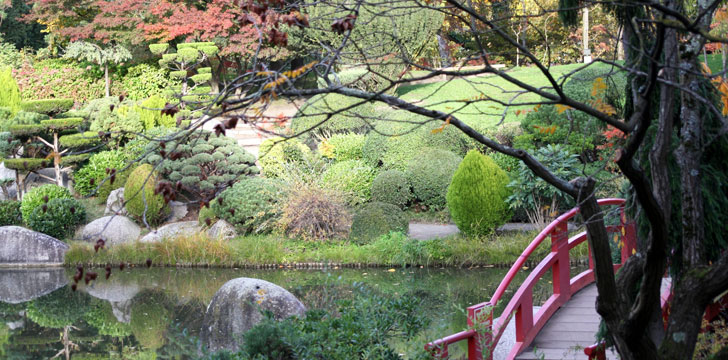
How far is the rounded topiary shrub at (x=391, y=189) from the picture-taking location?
12492mm

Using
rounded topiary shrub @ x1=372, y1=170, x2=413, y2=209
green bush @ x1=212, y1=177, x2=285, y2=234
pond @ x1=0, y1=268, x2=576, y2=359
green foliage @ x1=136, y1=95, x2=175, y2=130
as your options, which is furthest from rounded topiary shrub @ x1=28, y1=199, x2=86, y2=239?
rounded topiary shrub @ x1=372, y1=170, x2=413, y2=209

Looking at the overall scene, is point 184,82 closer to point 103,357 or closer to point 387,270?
point 387,270

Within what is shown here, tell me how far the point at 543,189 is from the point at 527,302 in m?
6.01

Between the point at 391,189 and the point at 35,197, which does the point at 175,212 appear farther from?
the point at 391,189

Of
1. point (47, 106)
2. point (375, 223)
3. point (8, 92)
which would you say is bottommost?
point (375, 223)

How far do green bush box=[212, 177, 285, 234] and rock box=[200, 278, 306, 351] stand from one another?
4.27 m

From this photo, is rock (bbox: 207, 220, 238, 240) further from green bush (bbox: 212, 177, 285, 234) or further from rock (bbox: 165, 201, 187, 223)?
rock (bbox: 165, 201, 187, 223)

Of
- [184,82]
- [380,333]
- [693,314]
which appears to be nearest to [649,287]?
[693,314]

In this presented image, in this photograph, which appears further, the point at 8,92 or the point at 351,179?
the point at 8,92

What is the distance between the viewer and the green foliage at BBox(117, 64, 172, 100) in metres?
19.9

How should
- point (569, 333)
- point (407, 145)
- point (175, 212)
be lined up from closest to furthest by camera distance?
1. point (569, 333)
2. point (175, 212)
3. point (407, 145)

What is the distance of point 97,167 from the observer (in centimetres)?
1438

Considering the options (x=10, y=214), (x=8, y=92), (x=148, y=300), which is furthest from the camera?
(x=8, y=92)

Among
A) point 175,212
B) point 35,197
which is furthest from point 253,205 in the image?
point 35,197
